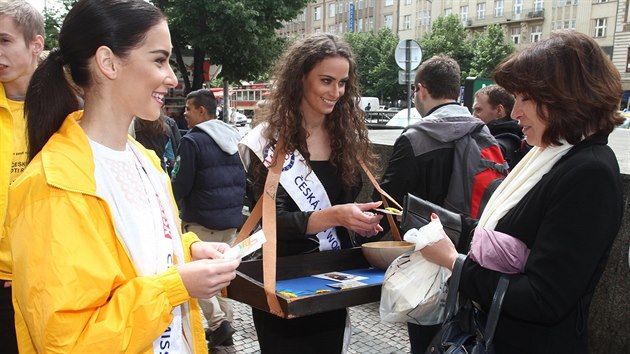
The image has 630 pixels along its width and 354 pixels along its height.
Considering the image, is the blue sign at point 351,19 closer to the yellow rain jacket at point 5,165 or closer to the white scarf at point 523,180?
the yellow rain jacket at point 5,165

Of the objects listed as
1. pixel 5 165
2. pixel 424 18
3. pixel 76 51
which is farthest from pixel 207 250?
pixel 424 18

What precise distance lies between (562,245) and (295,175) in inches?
43.8

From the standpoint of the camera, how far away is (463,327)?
176 centimetres

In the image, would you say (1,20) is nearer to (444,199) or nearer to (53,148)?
(53,148)

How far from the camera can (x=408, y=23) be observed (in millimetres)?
60500

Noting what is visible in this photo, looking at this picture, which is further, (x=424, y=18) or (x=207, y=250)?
(x=424, y=18)

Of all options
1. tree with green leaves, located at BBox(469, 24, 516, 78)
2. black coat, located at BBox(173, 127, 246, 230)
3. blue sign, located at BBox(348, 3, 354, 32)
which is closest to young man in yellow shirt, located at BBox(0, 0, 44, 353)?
black coat, located at BBox(173, 127, 246, 230)

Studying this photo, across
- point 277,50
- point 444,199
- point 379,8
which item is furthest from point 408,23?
point 444,199

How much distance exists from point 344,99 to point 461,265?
1.11 metres

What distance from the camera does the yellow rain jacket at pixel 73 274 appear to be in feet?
3.82

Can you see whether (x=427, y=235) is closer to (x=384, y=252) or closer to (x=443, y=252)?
(x=443, y=252)

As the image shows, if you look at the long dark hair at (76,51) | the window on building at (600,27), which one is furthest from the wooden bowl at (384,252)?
the window on building at (600,27)

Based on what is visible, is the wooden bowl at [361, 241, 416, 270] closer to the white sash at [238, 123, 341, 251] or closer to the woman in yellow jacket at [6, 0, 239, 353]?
the white sash at [238, 123, 341, 251]

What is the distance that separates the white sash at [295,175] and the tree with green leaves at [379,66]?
42.3 m
